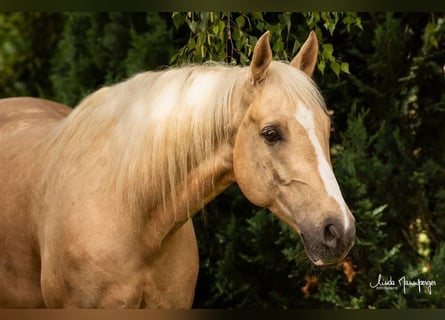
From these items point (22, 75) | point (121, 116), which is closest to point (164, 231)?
point (121, 116)

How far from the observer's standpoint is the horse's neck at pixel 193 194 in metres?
3.14

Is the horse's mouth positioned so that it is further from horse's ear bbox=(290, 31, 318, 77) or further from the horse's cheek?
horse's ear bbox=(290, 31, 318, 77)

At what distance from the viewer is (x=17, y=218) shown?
143 inches

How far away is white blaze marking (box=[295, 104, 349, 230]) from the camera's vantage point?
9.30 feet

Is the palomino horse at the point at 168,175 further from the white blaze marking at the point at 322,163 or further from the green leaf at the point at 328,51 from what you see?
the green leaf at the point at 328,51

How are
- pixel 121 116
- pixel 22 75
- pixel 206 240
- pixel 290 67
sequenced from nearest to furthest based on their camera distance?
pixel 290 67, pixel 121 116, pixel 206 240, pixel 22 75

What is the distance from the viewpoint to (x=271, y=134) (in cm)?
296

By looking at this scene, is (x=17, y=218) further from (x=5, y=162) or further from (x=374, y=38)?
(x=374, y=38)

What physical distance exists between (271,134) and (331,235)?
0.42 m

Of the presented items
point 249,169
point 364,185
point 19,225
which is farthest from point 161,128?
point 364,185

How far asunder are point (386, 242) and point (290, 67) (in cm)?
218

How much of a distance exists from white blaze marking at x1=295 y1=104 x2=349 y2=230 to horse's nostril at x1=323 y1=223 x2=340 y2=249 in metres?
0.04

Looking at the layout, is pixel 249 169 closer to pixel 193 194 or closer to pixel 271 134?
pixel 271 134

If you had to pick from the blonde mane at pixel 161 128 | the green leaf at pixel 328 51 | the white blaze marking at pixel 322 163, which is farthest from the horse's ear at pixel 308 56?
the green leaf at pixel 328 51
